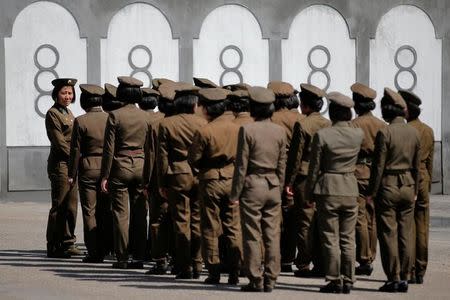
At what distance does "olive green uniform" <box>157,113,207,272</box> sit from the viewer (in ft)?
44.4

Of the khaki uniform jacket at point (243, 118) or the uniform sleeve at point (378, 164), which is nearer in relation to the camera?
the uniform sleeve at point (378, 164)

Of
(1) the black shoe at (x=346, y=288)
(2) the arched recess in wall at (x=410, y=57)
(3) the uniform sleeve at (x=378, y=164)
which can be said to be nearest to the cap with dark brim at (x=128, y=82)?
(3) the uniform sleeve at (x=378, y=164)

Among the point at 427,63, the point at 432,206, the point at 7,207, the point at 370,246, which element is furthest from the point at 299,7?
the point at 370,246

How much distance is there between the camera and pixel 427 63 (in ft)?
87.9

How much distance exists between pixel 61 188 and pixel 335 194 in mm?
4593

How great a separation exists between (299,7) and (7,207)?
6930 millimetres

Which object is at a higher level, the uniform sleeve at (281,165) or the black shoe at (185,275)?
the uniform sleeve at (281,165)

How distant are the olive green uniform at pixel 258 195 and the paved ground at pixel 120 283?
10.8 inches

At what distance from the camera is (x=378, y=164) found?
1266cm

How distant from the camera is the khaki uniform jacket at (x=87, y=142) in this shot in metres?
15.3

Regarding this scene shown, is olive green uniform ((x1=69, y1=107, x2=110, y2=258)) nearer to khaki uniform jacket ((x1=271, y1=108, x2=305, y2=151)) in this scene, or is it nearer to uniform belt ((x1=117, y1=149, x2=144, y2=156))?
uniform belt ((x1=117, y1=149, x2=144, y2=156))

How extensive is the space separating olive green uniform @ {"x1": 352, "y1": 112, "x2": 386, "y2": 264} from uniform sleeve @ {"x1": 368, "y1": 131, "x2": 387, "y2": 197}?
1.39 m

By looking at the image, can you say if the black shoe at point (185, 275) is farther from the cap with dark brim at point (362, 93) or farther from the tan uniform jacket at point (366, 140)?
the cap with dark brim at point (362, 93)

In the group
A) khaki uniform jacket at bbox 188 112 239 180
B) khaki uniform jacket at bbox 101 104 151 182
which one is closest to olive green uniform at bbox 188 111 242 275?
khaki uniform jacket at bbox 188 112 239 180
